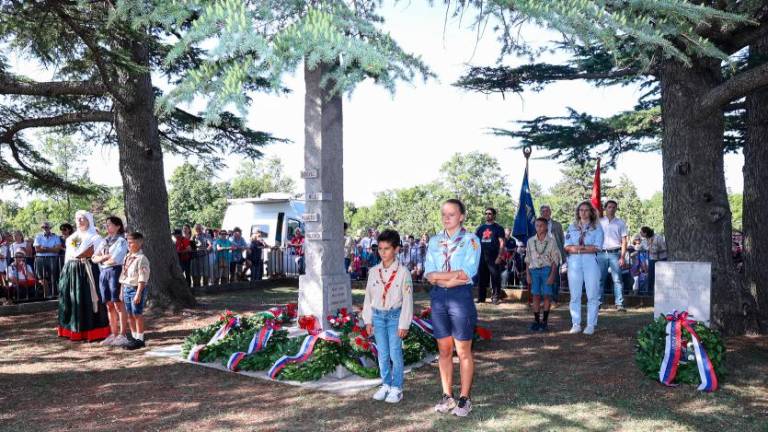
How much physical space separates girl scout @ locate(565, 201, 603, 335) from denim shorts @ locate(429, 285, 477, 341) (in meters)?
4.06

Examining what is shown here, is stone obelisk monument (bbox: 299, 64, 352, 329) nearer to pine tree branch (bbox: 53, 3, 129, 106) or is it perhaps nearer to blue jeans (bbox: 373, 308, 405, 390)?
blue jeans (bbox: 373, 308, 405, 390)

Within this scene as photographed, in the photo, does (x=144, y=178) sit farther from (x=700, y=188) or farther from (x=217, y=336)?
(x=700, y=188)

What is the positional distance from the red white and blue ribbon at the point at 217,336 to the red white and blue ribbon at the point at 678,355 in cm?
500

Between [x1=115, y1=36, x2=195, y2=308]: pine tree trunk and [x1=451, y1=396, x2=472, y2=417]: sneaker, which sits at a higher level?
[x1=115, y1=36, x2=195, y2=308]: pine tree trunk

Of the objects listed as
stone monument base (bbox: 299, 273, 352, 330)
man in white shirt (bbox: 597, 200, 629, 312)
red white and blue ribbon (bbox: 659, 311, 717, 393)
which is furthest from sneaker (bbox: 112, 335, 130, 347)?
man in white shirt (bbox: 597, 200, 629, 312)

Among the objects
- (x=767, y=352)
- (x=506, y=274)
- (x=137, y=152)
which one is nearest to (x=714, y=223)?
(x=767, y=352)

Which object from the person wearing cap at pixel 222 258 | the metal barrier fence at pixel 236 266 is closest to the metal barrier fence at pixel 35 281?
the metal barrier fence at pixel 236 266

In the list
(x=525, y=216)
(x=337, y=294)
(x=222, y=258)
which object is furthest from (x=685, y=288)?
(x=222, y=258)

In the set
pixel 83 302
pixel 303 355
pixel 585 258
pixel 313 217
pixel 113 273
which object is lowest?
pixel 303 355

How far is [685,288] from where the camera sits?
697cm

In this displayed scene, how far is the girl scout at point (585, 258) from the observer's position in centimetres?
898

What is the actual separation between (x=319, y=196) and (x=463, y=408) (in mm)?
3744

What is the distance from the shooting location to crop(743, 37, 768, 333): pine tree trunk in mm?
10000

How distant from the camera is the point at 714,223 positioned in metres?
8.74
